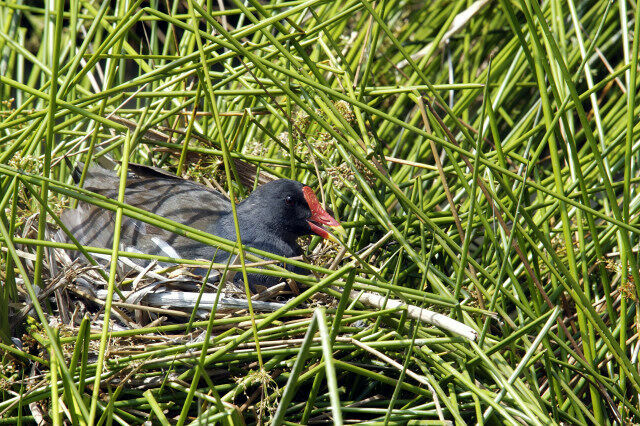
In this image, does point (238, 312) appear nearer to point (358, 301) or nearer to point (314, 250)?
point (358, 301)

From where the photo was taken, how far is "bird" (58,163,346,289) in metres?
2.23

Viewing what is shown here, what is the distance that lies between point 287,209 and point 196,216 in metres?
0.34

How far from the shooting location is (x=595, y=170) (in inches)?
78.8

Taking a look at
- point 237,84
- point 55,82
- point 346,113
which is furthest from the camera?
point 237,84

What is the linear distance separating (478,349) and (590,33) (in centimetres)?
165

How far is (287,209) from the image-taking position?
2.28 metres

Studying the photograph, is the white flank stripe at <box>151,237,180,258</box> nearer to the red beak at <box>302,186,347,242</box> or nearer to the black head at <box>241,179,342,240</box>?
the black head at <box>241,179,342,240</box>

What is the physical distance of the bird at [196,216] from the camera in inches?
88.0

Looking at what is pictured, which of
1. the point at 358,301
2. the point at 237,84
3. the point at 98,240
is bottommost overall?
the point at 98,240

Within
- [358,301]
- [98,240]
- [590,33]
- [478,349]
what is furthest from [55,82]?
[590,33]

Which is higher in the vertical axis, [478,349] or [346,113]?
[346,113]

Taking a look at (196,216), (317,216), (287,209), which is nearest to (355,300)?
(317,216)

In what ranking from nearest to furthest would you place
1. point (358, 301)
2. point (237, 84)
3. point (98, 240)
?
point (358, 301), point (98, 240), point (237, 84)

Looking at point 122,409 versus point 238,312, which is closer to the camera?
point 122,409
